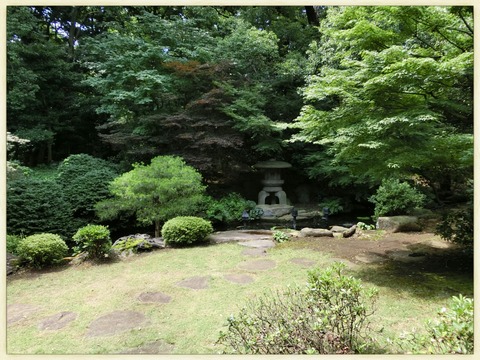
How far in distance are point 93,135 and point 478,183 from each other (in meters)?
10.6

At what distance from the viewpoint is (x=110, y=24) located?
9.83 metres

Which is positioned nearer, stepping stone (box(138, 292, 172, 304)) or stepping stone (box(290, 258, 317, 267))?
stepping stone (box(138, 292, 172, 304))

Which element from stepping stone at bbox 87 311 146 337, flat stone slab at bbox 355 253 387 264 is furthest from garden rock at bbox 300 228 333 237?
stepping stone at bbox 87 311 146 337

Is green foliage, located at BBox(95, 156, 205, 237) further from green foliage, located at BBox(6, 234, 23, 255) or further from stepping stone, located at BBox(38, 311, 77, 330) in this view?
stepping stone, located at BBox(38, 311, 77, 330)

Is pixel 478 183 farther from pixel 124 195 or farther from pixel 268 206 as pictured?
pixel 268 206

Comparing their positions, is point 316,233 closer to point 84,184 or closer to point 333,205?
point 333,205

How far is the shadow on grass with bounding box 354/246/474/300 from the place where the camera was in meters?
3.06

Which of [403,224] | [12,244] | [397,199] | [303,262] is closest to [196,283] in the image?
[303,262]

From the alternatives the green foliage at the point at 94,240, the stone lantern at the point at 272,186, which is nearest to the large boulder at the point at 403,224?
the stone lantern at the point at 272,186

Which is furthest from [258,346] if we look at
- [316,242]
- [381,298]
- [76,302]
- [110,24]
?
[110,24]

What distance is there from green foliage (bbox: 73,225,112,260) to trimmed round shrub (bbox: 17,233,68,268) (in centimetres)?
26

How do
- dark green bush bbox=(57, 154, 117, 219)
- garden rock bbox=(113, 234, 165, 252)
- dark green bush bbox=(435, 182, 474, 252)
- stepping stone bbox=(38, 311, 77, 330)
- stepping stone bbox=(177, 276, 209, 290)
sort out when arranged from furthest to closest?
1. dark green bush bbox=(57, 154, 117, 219)
2. garden rock bbox=(113, 234, 165, 252)
3. stepping stone bbox=(177, 276, 209, 290)
4. dark green bush bbox=(435, 182, 474, 252)
5. stepping stone bbox=(38, 311, 77, 330)

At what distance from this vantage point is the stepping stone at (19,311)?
2838 millimetres

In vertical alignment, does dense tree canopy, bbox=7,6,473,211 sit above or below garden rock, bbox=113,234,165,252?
above
